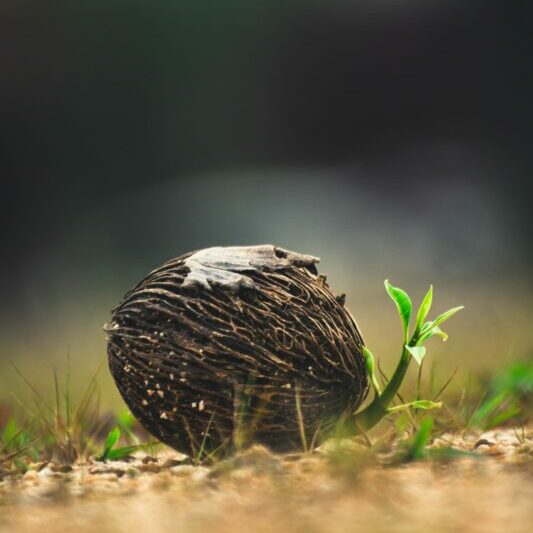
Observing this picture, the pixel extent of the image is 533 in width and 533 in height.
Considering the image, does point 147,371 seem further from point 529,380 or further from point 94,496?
point 529,380

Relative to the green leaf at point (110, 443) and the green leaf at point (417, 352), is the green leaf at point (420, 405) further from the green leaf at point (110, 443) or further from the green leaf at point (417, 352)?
the green leaf at point (110, 443)

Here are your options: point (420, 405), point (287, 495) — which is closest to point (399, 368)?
point (420, 405)

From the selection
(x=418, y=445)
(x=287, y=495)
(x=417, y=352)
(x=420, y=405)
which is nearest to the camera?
(x=287, y=495)

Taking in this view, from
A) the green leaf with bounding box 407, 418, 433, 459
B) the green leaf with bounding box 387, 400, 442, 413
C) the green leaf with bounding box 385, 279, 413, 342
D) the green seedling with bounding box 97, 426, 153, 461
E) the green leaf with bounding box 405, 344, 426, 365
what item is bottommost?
the green seedling with bounding box 97, 426, 153, 461

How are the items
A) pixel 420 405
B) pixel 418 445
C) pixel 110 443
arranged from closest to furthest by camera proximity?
pixel 418 445 → pixel 420 405 → pixel 110 443

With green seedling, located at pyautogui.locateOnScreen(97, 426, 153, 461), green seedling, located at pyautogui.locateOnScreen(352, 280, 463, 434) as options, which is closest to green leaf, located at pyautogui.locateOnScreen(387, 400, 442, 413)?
green seedling, located at pyautogui.locateOnScreen(352, 280, 463, 434)

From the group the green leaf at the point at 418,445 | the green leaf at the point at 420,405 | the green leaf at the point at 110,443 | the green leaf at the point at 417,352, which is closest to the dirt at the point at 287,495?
the green leaf at the point at 418,445

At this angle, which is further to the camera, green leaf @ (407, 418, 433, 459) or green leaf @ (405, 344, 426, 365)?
green leaf @ (405, 344, 426, 365)

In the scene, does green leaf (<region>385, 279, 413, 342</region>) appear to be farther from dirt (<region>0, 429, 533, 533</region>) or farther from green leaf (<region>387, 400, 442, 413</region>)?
dirt (<region>0, 429, 533, 533</region>)

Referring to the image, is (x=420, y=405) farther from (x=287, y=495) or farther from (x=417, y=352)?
(x=287, y=495)
